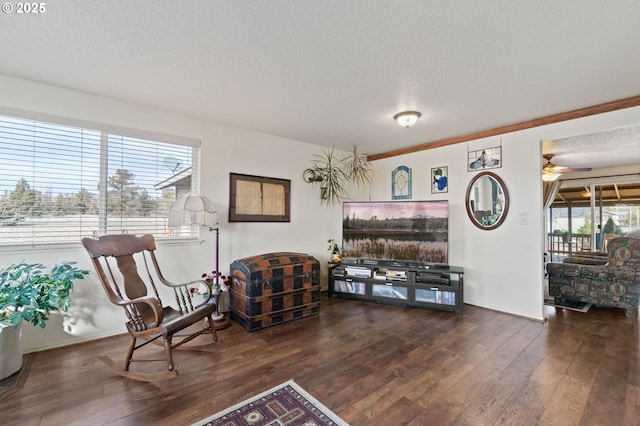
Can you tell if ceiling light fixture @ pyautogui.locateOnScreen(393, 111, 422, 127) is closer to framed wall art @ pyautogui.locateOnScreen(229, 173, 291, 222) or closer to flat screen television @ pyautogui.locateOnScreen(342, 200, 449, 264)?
flat screen television @ pyautogui.locateOnScreen(342, 200, 449, 264)

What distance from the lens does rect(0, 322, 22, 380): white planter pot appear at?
2.04 m

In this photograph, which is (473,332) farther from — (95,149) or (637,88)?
(95,149)

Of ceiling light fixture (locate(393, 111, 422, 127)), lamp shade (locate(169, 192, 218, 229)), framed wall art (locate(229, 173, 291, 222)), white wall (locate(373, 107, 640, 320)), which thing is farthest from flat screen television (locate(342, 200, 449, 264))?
lamp shade (locate(169, 192, 218, 229))

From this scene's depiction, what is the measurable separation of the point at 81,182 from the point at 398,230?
3.85m

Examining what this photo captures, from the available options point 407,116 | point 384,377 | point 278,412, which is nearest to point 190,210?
point 278,412

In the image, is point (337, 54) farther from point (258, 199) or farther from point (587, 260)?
point (587, 260)

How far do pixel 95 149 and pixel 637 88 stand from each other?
5.32 m

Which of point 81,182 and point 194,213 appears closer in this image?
point 81,182

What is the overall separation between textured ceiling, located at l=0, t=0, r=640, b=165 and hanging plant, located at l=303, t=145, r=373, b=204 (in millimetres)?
1512

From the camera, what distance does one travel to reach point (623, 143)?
13.1ft

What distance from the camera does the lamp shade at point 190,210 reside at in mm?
2865

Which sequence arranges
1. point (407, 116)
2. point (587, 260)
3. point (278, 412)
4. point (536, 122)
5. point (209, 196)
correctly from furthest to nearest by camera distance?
point (587, 260)
point (209, 196)
point (536, 122)
point (407, 116)
point (278, 412)

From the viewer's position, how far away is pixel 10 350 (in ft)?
6.86

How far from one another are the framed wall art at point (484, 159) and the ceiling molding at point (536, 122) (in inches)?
8.0
